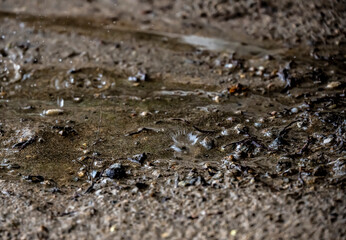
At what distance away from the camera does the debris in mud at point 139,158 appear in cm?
262

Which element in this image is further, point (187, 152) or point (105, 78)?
point (105, 78)

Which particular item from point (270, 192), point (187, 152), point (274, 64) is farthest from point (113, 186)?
point (274, 64)

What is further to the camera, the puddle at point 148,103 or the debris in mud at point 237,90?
the debris in mud at point 237,90

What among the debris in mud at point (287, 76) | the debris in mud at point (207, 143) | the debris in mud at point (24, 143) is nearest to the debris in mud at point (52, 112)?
the debris in mud at point (24, 143)

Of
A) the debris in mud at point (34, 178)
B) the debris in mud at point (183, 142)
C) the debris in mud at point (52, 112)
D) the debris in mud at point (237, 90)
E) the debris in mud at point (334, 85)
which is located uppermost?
the debris in mud at point (334, 85)

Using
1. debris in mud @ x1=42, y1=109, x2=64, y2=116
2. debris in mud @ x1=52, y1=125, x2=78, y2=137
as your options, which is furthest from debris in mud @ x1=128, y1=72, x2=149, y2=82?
debris in mud @ x1=52, y1=125, x2=78, y2=137

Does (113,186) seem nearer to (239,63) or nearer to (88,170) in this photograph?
(88,170)

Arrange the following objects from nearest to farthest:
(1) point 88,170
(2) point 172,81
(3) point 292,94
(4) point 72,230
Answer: (4) point 72,230, (1) point 88,170, (3) point 292,94, (2) point 172,81

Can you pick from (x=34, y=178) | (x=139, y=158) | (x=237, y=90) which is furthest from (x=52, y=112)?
(x=237, y=90)

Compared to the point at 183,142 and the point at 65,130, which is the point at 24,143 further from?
the point at 183,142

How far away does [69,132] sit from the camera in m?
2.92

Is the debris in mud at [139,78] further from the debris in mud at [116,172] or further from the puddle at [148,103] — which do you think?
the debris in mud at [116,172]

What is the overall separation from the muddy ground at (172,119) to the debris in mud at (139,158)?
0.01 metres

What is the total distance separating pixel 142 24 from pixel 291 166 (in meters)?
2.31
